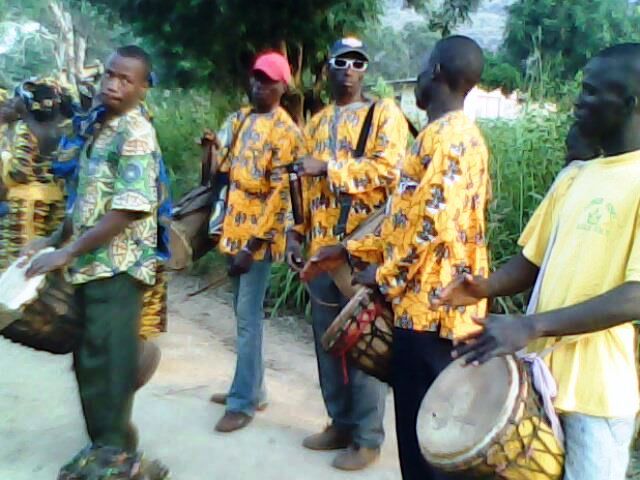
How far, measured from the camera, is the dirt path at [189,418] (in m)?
3.97

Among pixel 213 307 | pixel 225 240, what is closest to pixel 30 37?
pixel 213 307

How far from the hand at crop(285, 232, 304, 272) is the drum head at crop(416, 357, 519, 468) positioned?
1.78 metres

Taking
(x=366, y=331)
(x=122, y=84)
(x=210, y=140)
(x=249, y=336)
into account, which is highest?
(x=122, y=84)

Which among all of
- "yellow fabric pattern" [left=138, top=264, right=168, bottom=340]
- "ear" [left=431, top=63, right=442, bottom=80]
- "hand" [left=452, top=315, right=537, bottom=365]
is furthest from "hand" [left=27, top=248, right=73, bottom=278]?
"hand" [left=452, top=315, right=537, bottom=365]

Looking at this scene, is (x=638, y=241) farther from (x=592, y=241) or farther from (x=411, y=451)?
(x=411, y=451)

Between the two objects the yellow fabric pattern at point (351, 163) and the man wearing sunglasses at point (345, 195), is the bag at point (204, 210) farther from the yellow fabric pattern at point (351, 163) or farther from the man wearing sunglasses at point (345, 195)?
the yellow fabric pattern at point (351, 163)

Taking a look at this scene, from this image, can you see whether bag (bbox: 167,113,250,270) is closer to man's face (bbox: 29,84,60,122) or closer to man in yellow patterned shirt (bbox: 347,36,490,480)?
man's face (bbox: 29,84,60,122)

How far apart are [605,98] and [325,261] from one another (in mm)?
1813

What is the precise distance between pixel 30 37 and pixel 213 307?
99.7 ft

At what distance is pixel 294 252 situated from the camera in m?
4.14

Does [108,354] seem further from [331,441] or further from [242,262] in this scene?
[331,441]

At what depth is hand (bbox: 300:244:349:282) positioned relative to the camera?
11.9 feet

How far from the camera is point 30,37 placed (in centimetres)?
3431

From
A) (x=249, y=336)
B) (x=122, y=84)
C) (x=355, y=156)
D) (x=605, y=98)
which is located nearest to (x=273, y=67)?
(x=355, y=156)
